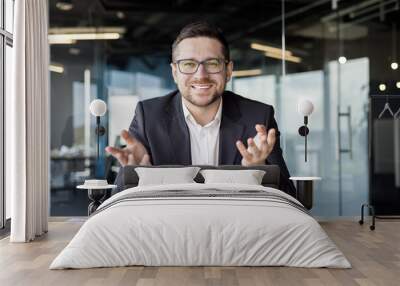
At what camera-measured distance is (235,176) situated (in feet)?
19.9

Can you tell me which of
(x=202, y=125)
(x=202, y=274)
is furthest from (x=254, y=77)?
(x=202, y=274)

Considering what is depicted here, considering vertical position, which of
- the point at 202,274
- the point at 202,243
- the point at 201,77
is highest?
the point at 201,77

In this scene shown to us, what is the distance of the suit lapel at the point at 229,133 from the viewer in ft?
21.9

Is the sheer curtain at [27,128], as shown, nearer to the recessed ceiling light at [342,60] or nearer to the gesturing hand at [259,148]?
the gesturing hand at [259,148]

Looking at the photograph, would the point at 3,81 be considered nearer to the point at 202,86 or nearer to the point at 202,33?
the point at 202,86

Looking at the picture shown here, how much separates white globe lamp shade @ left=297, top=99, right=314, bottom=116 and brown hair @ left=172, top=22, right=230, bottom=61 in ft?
3.35

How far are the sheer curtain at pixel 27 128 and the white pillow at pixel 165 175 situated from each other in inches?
40.9

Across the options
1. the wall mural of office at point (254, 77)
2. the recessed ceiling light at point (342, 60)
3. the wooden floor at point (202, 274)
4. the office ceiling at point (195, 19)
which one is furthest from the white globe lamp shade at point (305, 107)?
the wooden floor at point (202, 274)

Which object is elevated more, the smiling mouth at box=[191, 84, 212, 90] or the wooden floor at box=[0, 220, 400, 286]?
the smiling mouth at box=[191, 84, 212, 90]

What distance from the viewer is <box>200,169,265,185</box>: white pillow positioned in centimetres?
601

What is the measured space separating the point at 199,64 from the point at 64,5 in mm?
2004

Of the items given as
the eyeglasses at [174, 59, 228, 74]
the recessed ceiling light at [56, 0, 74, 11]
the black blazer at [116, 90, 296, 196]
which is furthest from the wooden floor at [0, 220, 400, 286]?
the recessed ceiling light at [56, 0, 74, 11]

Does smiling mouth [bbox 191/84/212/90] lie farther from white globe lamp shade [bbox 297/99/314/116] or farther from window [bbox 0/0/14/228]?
window [bbox 0/0/14/228]

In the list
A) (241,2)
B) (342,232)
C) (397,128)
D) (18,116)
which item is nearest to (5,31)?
(18,116)
